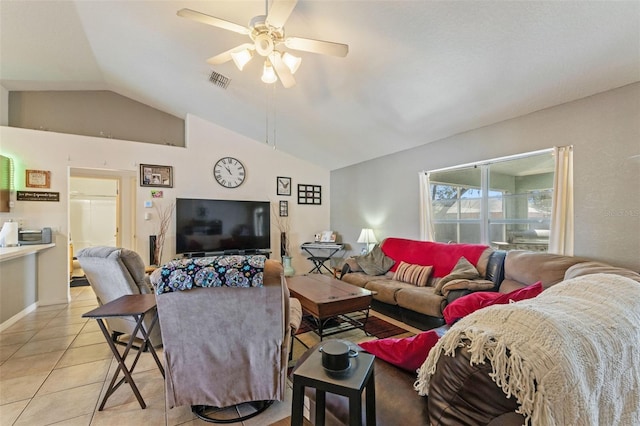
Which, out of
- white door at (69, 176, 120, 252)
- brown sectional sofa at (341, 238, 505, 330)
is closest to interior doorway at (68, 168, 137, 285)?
white door at (69, 176, 120, 252)

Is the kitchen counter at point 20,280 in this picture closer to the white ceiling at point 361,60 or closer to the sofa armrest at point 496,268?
the white ceiling at point 361,60

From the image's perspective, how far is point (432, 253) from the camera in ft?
12.0

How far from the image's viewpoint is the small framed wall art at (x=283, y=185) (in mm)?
5633

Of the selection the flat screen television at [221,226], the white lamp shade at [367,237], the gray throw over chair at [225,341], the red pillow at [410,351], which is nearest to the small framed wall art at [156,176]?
the flat screen television at [221,226]

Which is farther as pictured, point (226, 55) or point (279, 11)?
point (226, 55)

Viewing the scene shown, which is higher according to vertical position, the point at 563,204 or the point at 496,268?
the point at 563,204

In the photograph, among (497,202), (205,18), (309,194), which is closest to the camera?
(205,18)

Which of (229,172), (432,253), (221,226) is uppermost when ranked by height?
(229,172)

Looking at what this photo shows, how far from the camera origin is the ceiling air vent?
11.9ft

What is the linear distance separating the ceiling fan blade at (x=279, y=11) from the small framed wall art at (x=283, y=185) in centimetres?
377

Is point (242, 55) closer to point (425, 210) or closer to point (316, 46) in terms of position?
point (316, 46)

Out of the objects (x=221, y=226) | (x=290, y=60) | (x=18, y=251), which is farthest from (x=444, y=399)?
(x=221, y=226)

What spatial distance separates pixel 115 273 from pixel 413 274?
125 inches

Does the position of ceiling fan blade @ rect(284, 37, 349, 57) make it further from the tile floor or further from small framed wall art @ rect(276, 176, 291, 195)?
small framed wall art @ rect(276, 176, 291, 195)
